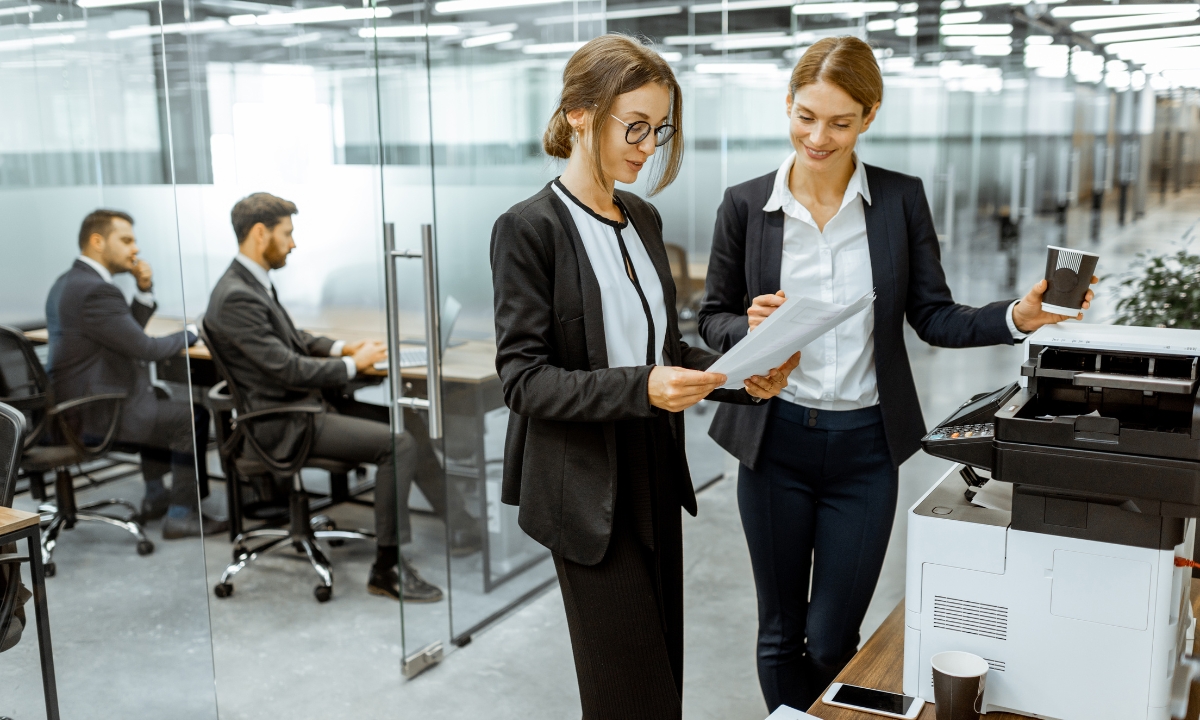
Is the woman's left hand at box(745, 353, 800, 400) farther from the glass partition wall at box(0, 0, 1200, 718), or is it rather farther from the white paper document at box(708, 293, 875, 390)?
the glass partition wall at box(0, 0, 1200, 718)

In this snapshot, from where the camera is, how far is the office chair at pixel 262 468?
12.2 ft

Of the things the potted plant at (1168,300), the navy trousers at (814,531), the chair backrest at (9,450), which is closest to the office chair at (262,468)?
the chair backrest at (9,450)

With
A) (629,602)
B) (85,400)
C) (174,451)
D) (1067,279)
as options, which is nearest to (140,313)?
(85,400)

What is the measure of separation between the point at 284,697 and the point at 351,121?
101 inches

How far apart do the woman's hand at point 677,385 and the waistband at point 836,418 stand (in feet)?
1.96

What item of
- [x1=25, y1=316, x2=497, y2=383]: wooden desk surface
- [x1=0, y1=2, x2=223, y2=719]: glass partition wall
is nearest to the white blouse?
[x1=0, y1=2, x2=223, y2=719]: glass partition wall

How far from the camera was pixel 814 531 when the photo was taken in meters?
2.19

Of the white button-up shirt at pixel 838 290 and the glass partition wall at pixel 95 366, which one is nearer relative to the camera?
the white button-up shirt at pixel 838 290

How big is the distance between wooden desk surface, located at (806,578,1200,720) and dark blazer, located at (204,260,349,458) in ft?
8.47

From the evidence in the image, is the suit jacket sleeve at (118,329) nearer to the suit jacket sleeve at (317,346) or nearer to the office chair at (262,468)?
the office chair at (262,468)

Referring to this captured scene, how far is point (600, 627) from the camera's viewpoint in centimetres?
169

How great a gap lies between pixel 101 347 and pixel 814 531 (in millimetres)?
2169

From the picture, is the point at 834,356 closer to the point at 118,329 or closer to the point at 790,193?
the point at 790,193

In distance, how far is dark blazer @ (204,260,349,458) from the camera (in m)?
3.69
